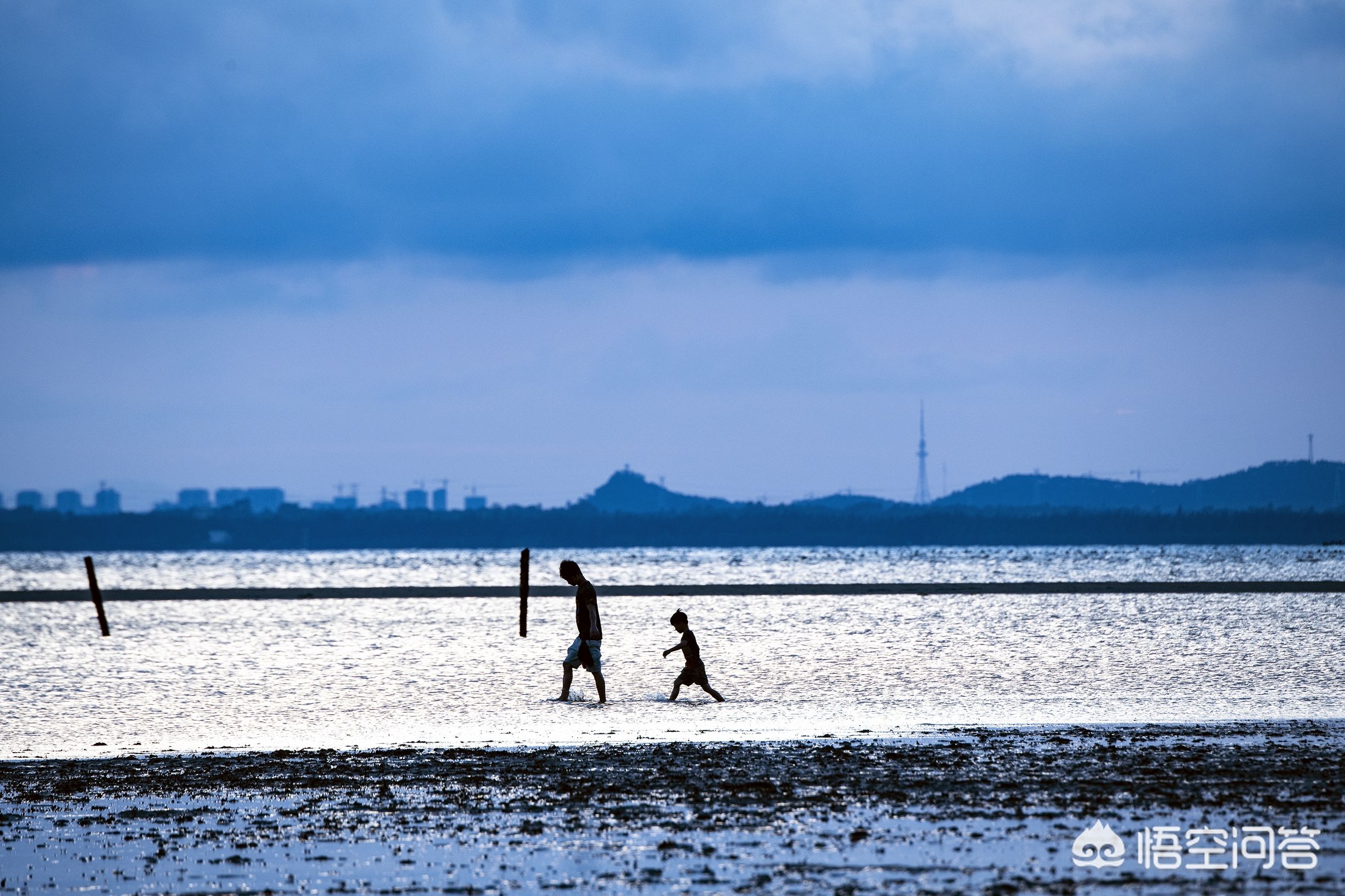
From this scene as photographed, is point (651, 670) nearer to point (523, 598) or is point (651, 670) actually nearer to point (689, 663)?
point (689, 663)

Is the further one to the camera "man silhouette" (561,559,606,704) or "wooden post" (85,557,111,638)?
"wooden post" (85,557,111,638)

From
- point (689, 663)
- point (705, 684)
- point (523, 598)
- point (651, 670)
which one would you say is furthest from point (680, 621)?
point (523, 598)

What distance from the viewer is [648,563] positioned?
185m

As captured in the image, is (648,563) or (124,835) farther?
(648,563)

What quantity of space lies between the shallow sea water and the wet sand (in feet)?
7.41

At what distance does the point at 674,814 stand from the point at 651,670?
48.2 feet

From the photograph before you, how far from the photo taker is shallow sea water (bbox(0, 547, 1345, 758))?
1838 cm

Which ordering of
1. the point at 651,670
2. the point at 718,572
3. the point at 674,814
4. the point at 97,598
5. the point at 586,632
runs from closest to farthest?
the point at 674,814, the point at 586,632, the point at 651,670, the point at 97,598, the point at 718,572

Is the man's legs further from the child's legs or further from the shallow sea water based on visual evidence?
the child's legs

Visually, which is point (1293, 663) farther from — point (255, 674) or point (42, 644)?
point (42, 644)

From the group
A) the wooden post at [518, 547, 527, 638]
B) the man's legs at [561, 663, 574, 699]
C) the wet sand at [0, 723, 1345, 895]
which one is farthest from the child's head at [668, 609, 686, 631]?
the wooden post at [518, 547, 527, 638]

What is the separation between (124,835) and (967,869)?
19.2 feet

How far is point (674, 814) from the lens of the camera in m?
11.2

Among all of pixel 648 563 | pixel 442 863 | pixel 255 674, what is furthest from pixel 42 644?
pixel 648 563
